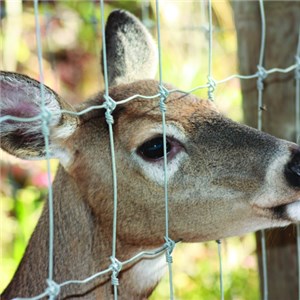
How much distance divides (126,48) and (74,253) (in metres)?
1.26

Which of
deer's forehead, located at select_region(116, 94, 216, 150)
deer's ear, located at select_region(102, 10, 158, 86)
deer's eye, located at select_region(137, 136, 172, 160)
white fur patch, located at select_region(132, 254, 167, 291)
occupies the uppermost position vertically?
deer's ear, located at select_region(102, 10, 158, 86)

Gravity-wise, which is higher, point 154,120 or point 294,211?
point 154,120

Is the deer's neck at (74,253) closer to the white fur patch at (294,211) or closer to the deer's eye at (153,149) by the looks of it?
the deer's eye at (153,149)

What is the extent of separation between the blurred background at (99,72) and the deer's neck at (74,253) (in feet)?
6.77

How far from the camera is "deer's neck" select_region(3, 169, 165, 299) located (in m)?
3.23

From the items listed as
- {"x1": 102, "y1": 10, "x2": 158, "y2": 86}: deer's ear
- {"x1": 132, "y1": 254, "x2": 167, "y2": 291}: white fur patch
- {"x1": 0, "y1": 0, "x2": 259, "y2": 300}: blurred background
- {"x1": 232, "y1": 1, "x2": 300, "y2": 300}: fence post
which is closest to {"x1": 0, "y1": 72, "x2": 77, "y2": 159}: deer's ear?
{"x1": 132, "y1": 254, "x2": 167, "y2": 291}: white fur patch

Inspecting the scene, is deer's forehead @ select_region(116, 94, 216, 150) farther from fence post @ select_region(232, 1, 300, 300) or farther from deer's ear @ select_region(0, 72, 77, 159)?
fence post @ select_region(232, 1, 300, 300)

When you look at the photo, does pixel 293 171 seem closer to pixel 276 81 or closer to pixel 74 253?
pixel 74 253

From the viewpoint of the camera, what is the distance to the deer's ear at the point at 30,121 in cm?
283

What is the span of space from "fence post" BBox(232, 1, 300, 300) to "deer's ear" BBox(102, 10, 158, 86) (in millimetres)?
575

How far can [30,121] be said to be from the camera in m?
3.00

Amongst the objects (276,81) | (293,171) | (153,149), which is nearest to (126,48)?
(276,81)

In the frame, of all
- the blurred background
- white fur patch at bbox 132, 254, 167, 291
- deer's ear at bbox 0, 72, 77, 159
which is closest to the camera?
deer's ear at bbox 0, 72, 77, 159

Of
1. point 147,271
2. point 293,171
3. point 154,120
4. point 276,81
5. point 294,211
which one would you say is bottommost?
point 147,271
